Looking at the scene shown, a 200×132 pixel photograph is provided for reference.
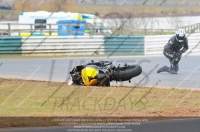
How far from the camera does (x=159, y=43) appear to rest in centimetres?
3162

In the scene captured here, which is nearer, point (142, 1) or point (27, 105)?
point (27, 105)

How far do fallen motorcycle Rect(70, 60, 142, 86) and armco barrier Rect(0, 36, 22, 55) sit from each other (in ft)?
44.8

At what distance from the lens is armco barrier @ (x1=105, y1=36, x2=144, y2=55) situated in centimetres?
3117

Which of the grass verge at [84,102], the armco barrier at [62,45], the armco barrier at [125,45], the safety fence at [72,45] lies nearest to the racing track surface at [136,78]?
the grass verge at [84,102]

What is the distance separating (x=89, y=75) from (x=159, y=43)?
16831 millimetres

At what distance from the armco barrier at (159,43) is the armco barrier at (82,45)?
33cm

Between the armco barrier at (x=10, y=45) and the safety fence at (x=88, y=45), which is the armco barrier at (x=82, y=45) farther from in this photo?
the armco barrier at (x=10, y=45)

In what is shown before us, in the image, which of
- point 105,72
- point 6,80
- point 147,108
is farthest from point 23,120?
point 6,80

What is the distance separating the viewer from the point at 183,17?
31406 mm

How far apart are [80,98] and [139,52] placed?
18.4 metres

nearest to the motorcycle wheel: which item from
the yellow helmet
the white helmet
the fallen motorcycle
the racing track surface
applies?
the fallen motorcycle

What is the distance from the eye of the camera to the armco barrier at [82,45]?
29.5 m

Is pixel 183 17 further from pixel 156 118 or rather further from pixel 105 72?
pixel 156 118

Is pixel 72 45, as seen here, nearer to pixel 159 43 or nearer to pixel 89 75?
pixel 159 43
